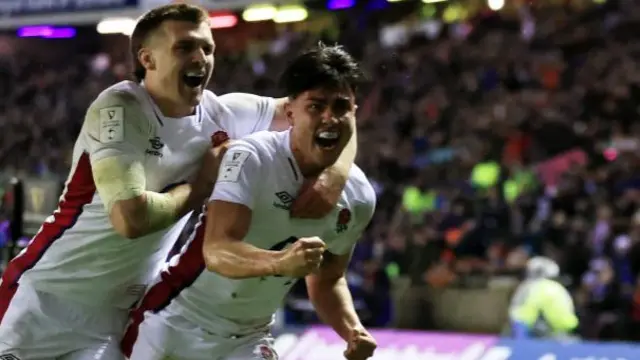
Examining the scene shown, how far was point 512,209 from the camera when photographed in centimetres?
1323

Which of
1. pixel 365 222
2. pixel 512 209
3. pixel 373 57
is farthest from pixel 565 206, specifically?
pixel 365 222

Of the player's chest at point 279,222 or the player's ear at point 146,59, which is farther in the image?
the player's ear at point 146,59

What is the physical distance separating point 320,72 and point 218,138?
1.79ft

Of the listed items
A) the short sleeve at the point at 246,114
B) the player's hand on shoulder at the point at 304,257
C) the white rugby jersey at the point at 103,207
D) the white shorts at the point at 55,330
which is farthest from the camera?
the short sleeve at the point at 246,114

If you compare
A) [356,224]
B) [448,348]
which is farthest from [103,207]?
[448,348]

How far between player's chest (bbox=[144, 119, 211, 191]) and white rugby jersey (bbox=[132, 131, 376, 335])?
0.64ft

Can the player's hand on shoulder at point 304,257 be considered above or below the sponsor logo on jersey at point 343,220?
below

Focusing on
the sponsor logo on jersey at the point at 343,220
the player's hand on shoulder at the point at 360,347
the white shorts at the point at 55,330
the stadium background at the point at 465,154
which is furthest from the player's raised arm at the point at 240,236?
the stadium background at the point at 465,154

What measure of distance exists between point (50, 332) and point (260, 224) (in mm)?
910

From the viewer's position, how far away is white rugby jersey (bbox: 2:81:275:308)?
3.84m

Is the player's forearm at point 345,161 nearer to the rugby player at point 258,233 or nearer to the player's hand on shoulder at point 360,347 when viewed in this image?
the rugby player at point 258,233

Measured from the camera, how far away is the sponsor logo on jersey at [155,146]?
388cm

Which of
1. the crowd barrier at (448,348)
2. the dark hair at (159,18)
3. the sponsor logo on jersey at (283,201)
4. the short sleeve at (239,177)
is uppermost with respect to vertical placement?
the dark hair at (159,18)

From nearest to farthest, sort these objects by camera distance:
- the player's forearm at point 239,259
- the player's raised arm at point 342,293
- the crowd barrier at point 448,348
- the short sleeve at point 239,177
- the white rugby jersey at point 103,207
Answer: the player's forearm at point 239,259, the short sleeve at point 239,177, the white rugby jersey at point 103,207, the player's raised arm at point 342,293, the crowd barrier at point 448,348
